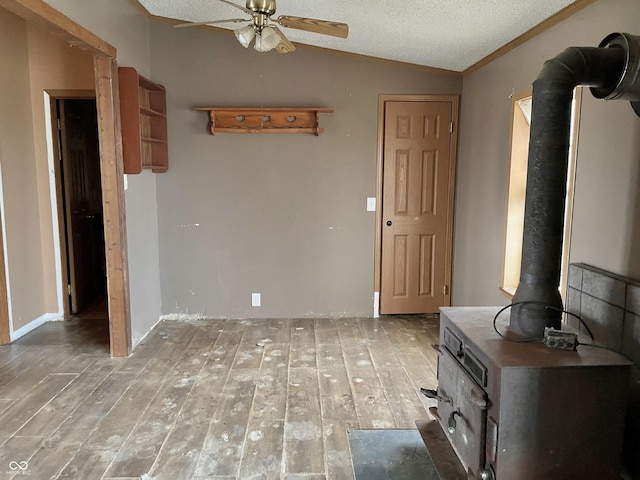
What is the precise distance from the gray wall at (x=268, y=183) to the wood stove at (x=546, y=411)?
9.19 feet

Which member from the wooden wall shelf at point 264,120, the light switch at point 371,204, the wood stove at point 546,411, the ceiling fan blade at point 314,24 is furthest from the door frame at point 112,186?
the wood stove at point 546,411

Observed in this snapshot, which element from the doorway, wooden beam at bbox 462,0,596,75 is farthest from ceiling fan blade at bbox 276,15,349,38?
the doorway

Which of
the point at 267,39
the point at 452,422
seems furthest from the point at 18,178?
the point at 452,422

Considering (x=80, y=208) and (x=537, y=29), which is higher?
(x=537, y=29)

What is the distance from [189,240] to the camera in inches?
171

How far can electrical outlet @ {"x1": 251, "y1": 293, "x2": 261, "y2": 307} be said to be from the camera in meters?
4.42

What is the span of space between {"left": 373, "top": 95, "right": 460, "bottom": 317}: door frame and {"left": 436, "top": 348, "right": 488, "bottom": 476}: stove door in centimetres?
232

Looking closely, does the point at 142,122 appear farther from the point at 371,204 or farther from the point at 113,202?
the point at 371,204

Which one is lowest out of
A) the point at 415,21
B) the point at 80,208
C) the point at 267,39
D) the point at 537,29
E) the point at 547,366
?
the point at 547,366

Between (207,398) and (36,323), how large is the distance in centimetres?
228

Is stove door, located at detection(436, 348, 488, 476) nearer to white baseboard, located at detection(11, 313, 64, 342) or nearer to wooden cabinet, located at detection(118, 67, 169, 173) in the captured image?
wooden cabinet, located at detection(118, 67, 169, 173)

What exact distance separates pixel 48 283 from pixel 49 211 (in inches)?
26.7

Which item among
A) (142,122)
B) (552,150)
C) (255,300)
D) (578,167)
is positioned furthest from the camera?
(255,300)
